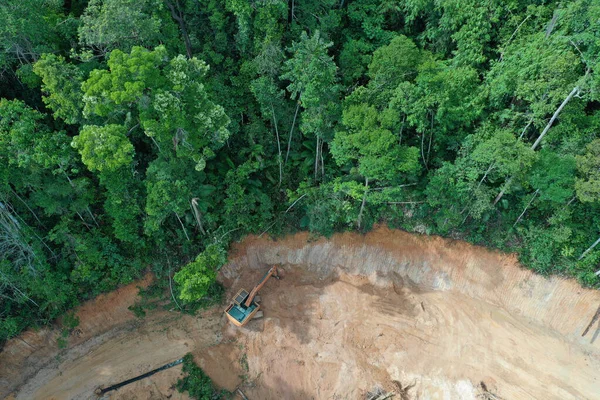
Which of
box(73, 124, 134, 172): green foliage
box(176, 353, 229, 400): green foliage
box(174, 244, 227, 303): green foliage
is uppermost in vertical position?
box(73, 124, 134, 172): green foliage

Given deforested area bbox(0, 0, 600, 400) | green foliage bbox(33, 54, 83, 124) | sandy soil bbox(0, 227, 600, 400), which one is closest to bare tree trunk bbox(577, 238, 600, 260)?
deforested area bbox(0, 0, 600, 400)

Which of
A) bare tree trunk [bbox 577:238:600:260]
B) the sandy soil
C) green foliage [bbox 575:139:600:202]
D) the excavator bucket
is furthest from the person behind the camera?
the excavator bucket

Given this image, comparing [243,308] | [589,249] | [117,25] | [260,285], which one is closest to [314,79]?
[117,25]

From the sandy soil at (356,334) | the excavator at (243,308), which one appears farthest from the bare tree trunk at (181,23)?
the excavator at (243,308)

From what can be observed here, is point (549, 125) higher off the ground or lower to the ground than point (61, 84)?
higher

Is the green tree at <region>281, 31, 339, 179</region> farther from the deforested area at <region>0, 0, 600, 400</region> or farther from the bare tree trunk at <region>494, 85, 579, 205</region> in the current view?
the bare tree trunk at <region>494, 85, 579, 205</region>

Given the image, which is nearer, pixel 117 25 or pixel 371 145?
pixel 117 25

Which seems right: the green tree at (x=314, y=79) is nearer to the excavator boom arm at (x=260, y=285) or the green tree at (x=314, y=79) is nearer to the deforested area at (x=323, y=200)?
the deforested area at (x=323, y=200)

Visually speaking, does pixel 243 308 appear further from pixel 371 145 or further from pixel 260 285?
pixel 371 145
